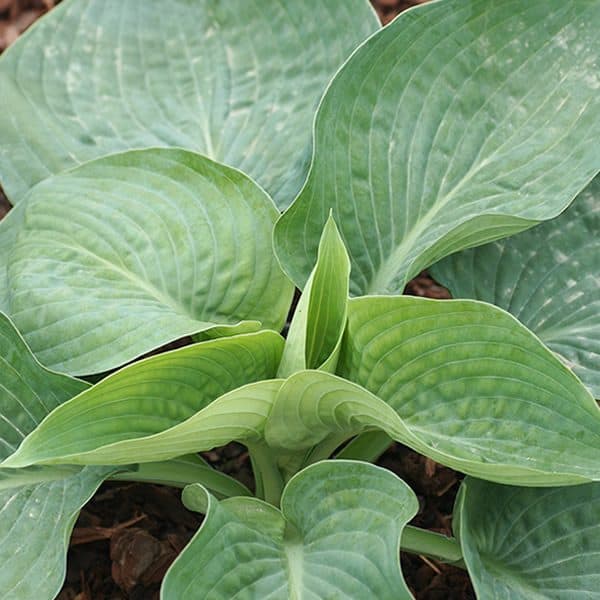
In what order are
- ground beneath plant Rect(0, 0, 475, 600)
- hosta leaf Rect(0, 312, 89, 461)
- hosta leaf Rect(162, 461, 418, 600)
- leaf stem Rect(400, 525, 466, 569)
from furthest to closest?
ground beneath plant Rect(0, 0, 475, 600), leaf stem Rect(400, 525, 466, 569), hosta leaf Rect(0, 312, 89, 461), hosta leaf Rect(162, 461, 418, 600)

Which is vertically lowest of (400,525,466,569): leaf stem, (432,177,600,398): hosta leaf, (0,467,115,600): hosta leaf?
(400,525,466,569): leaf stem

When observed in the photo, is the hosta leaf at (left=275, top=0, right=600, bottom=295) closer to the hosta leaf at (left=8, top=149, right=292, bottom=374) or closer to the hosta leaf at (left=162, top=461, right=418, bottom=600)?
the hosta leaf at (left=8, top=149, right=292, bottom=374)

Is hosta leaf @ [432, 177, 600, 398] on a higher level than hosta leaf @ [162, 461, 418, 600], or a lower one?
lower

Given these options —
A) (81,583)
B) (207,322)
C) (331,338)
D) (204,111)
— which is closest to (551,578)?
(331,338)

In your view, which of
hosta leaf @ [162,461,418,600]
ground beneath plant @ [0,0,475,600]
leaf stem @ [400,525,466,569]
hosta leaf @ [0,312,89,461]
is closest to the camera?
hosta leaf @ [162,461,418,600]

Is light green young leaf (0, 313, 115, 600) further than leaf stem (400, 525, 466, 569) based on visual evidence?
No

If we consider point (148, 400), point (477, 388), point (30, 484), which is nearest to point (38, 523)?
point (30, 484)

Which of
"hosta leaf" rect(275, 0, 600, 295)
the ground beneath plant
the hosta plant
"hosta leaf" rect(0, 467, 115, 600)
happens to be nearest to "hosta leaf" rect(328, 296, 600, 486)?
the hosta plant

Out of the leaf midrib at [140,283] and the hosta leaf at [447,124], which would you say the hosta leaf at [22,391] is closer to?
the leaf midrib at [140,283]
